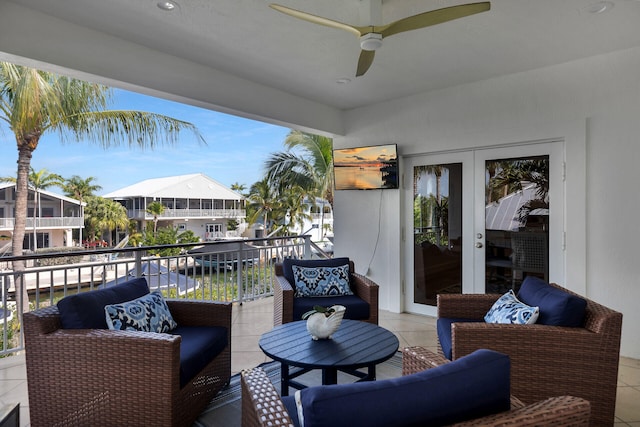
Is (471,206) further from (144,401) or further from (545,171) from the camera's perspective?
(144,401)

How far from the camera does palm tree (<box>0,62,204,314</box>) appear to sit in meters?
6.08

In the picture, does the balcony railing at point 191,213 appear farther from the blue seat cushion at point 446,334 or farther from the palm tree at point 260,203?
the blue seat cushion at point 446,334

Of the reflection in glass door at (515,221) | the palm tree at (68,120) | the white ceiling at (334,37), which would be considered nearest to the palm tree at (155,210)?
the palm tree at (68,120)

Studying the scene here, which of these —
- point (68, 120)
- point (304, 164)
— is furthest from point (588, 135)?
point (304, 164)

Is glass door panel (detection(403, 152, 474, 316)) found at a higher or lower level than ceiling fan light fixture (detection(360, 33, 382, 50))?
lower

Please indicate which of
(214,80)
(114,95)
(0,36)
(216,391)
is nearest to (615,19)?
(214,80)

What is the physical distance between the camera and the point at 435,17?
2.04m

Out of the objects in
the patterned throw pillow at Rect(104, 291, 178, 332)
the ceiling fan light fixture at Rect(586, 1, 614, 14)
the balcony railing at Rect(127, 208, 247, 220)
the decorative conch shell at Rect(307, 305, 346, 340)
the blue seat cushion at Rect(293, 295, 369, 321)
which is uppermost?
the ceiling fan light fixture at Rect(586, 1, 614, 14)

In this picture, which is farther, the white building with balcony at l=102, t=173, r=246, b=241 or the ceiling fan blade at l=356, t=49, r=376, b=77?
the white building with balcony at l=102, t=173, r=246, b=241

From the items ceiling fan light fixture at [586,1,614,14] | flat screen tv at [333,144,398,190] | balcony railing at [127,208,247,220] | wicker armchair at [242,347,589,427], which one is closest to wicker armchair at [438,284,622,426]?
wicker armchair at [242,347,589,427]

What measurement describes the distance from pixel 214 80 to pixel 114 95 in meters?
4.92

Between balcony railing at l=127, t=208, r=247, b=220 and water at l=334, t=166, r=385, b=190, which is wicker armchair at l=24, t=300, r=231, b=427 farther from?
balcony railing at l=127, t=208, r=247, b=220

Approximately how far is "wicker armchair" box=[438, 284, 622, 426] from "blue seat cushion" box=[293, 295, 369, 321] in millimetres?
1201

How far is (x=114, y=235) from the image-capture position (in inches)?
792
